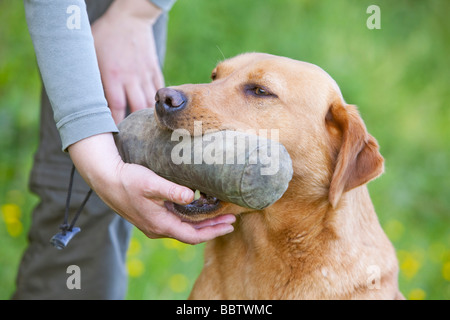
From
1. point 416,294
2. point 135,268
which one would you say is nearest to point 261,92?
point 135,268

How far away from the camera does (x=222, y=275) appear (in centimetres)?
289

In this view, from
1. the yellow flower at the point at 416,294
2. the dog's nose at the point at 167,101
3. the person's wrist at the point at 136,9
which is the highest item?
the person's wrist at the point at 136,9

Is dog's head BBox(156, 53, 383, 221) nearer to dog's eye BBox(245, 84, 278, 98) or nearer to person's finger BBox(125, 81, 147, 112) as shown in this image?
dog's eye BBox(245, 84, 278, 98)

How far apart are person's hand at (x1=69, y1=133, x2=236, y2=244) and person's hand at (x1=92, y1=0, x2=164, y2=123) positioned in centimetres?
69

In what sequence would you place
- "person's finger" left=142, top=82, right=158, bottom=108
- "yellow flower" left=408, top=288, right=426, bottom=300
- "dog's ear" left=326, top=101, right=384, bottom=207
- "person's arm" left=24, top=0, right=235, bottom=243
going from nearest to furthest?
"person's arm" left=24, top=0, right=235, bottom=243 < "dog's ear" left=326, top=101, right=384, bottom=207 < "person's finger" left=142, top=82, right=158, bottom=108 < "yellow flower" left=408, top=288, right=426, bottom=300

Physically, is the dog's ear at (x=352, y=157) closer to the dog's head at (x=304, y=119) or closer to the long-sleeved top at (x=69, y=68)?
the dog's head at (x=304, y=119)

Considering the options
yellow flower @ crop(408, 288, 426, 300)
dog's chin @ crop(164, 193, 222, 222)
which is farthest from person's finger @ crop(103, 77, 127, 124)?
yellow flower @ crop(408, 288, 426, 300)

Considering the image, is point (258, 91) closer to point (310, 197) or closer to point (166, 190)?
point (310, 197)

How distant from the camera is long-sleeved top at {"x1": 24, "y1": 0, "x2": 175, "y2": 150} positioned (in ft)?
7.52

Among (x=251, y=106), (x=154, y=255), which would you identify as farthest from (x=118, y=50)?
(x=154, y=255)

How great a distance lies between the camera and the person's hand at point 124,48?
2941mm

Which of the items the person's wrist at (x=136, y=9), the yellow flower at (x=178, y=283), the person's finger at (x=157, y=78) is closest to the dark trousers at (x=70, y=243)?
the person's wrist at (x=136, y=9)

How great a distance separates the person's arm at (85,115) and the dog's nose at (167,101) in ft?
0.70

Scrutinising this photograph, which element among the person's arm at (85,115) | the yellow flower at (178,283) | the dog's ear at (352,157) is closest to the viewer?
the person's arm at (85,115)
